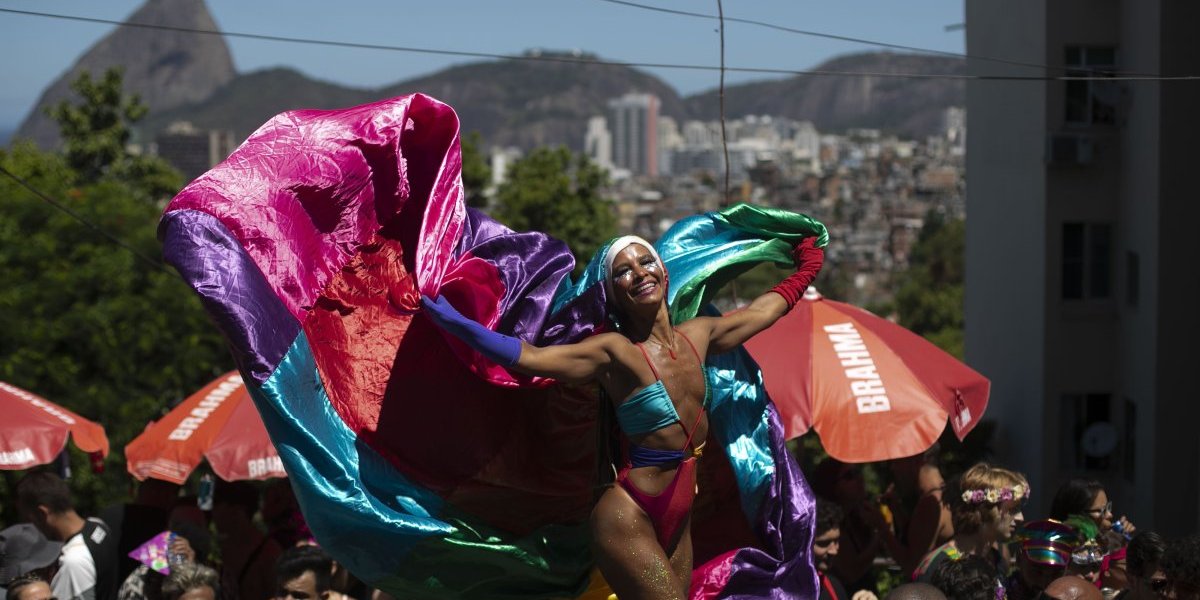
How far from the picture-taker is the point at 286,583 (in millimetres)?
6391

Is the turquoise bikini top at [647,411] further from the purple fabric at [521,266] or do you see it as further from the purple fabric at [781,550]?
the purple fabric at [781,550]

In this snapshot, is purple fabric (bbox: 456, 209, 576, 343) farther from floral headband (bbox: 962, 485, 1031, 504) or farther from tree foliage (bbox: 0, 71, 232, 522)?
tree foliage (bbox: 0, 71, 232, 522)

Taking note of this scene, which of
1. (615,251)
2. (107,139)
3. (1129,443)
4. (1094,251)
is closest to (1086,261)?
(1094,251)

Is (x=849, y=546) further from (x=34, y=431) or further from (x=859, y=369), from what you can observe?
(x=34, y=431)

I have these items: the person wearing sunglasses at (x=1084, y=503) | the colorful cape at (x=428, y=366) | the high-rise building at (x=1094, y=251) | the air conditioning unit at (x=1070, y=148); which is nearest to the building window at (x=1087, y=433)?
the high-rise building at (x=1094, y=251)

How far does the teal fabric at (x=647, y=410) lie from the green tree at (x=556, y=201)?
129 ft

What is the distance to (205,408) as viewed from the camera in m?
9.12

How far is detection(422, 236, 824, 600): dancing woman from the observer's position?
5.41m

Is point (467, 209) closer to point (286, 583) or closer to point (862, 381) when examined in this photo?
point (286, 583)

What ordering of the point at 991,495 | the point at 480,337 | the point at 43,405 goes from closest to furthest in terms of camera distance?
the point at 480,337, the point at 991,495, the point at 43,405

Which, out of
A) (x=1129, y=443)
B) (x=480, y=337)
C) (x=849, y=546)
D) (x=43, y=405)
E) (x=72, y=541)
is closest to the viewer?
(x=480, y=337)

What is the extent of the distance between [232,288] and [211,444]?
317 centimetres

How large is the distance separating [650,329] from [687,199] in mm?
174909

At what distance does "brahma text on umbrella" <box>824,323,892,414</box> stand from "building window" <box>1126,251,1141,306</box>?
10.5 metres
